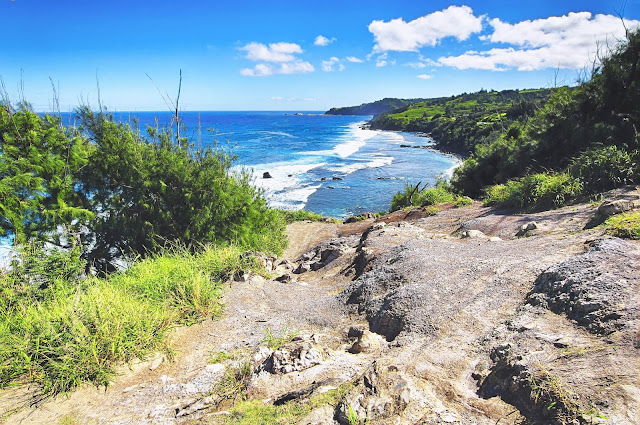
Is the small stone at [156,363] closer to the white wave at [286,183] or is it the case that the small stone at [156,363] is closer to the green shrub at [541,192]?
the green shrub at [541,192]

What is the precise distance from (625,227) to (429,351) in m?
4.29

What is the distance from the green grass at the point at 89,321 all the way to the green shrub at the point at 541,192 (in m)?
10.4

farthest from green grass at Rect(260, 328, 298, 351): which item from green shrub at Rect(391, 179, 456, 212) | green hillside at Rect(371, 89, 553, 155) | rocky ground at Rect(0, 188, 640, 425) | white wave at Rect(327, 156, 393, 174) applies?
white wave at Rect(327, 156, 393, 174)

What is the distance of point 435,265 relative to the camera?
7.03 meters

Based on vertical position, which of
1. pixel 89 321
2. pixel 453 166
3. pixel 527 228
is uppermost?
pixel 527 228

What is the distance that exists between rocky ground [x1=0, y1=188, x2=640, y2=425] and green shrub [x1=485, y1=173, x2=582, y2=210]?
396cm

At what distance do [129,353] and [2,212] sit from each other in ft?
27.7

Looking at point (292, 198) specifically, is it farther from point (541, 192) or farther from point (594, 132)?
point (541, 192)

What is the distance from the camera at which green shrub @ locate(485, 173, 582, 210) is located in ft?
36.0

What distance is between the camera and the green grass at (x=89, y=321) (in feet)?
15.4

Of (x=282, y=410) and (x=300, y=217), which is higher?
(x=282, y=410)

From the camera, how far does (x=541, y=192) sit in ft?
38.7

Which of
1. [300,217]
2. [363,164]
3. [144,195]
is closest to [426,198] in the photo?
[300,217]

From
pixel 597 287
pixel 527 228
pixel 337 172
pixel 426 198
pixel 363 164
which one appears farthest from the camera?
pixel 363 164
